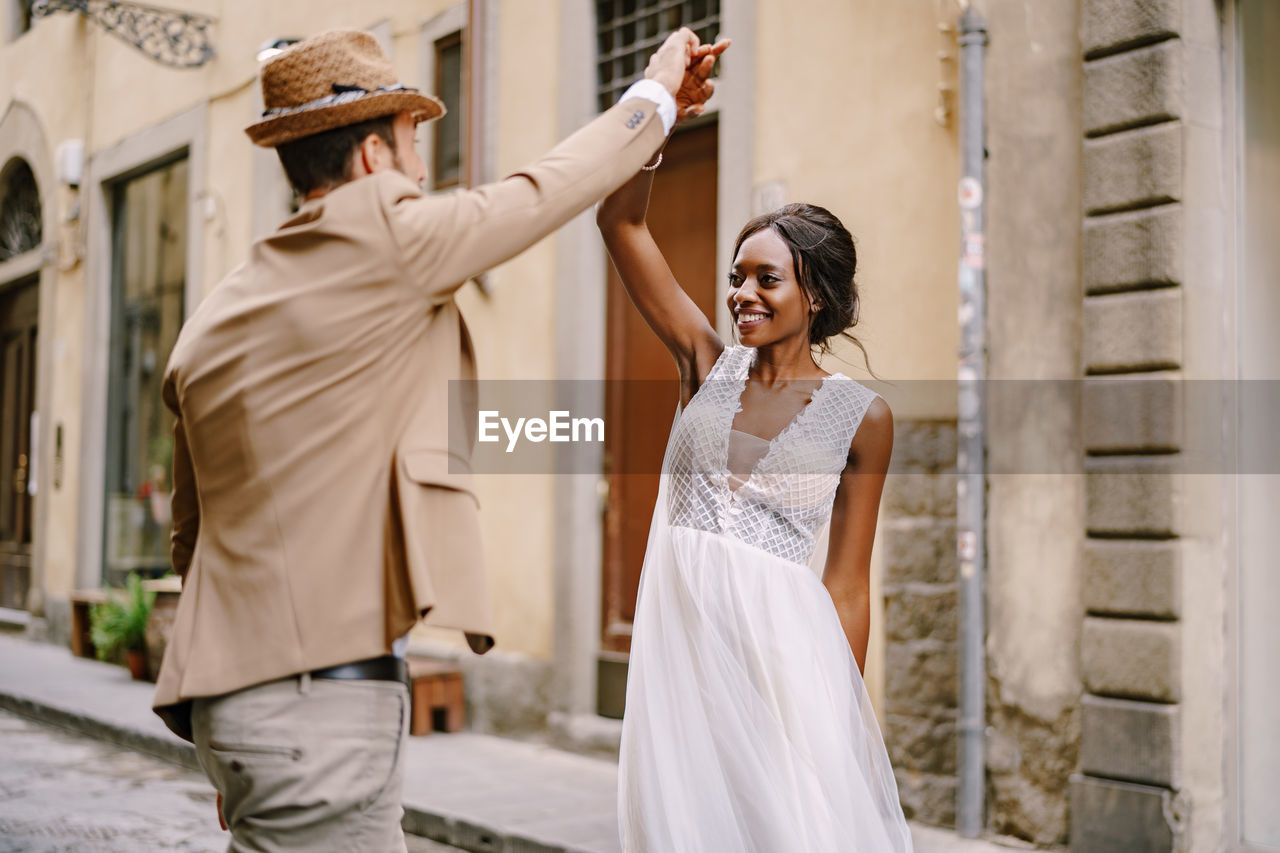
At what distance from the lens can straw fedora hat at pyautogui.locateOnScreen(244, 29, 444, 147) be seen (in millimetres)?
1963

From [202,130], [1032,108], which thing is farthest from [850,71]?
[202,130]

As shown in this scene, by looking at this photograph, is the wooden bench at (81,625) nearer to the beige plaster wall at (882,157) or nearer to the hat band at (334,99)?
the beige plaster wall at (882,157)

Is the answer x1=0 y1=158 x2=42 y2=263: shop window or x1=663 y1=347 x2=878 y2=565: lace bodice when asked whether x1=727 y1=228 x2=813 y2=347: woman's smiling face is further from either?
x1=0 y1=158 x2=42 y2=263: shop window

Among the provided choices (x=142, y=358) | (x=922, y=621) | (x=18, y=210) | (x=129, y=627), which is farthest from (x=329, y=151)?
(x=18, y=210)

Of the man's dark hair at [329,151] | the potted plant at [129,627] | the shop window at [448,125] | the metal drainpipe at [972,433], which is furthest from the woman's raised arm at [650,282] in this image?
the potted plant at [129,627]

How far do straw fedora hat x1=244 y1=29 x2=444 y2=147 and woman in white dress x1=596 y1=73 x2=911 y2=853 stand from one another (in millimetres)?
1007

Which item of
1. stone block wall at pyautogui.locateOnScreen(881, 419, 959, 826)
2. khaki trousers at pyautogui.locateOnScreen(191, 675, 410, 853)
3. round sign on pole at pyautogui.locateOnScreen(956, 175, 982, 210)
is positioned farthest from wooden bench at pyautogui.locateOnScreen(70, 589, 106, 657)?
khaki trousers at pyautogui.locateOnScreen(191, 675, 410, 853)

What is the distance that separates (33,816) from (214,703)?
4847 mm

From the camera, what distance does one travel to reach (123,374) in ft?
43.1

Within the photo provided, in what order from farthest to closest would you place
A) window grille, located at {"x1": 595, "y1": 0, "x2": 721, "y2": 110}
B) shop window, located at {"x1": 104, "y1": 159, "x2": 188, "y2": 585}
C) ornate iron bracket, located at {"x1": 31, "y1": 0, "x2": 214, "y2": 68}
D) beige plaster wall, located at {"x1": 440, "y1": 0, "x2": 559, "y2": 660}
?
shop window, located at {"x1": 104, "y1": 159, "x2": 188, "y2": 585}, ornate iron bracket, located at {"x1": 31, "y1": 0, "x2": 214, "y2": 68}, beige plaster wall, located at {"x1": 440, "y1": 0, "x2": 559, "y2": 660}, window grille, located at {"x1": 595, "y1": 0, "x2": 721, "y2": 110}

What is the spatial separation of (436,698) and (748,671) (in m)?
5.55

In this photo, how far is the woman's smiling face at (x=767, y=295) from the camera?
119 inches

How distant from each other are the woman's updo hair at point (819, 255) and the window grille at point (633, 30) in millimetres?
4344

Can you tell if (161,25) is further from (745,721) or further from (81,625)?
(745,721)
